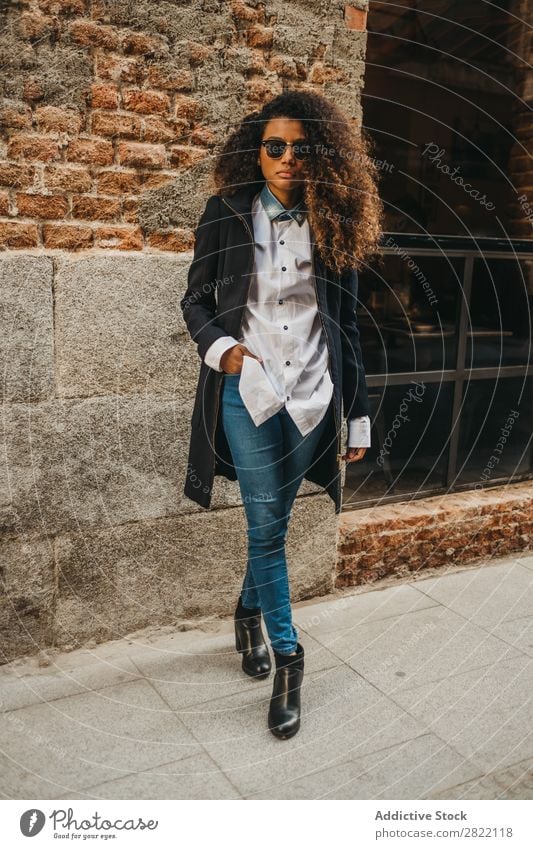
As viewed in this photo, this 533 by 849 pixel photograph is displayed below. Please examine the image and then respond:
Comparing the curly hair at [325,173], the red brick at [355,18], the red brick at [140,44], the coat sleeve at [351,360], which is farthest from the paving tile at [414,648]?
the red brick at [355,18]

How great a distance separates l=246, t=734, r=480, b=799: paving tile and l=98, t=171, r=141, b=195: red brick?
2.28 meters

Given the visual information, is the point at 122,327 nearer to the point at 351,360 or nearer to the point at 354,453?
the point at 351,360

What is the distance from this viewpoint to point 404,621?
155 inches

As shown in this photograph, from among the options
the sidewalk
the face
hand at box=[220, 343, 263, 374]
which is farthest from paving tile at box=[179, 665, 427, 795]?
the face

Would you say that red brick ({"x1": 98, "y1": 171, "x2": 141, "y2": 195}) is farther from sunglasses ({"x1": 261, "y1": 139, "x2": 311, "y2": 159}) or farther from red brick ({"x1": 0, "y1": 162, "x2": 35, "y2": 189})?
sunglasses ({"x1": 261, "y1": 139, "x2": 311, "y2": 159})

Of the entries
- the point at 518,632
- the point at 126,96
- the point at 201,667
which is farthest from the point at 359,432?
the point at 126,96

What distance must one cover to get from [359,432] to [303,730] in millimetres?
1097

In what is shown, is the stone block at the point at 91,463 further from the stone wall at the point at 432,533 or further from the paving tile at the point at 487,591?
the paving tile at the point at 487,591

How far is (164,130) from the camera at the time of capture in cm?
343

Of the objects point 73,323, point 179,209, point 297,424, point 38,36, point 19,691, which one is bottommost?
point 19,691
